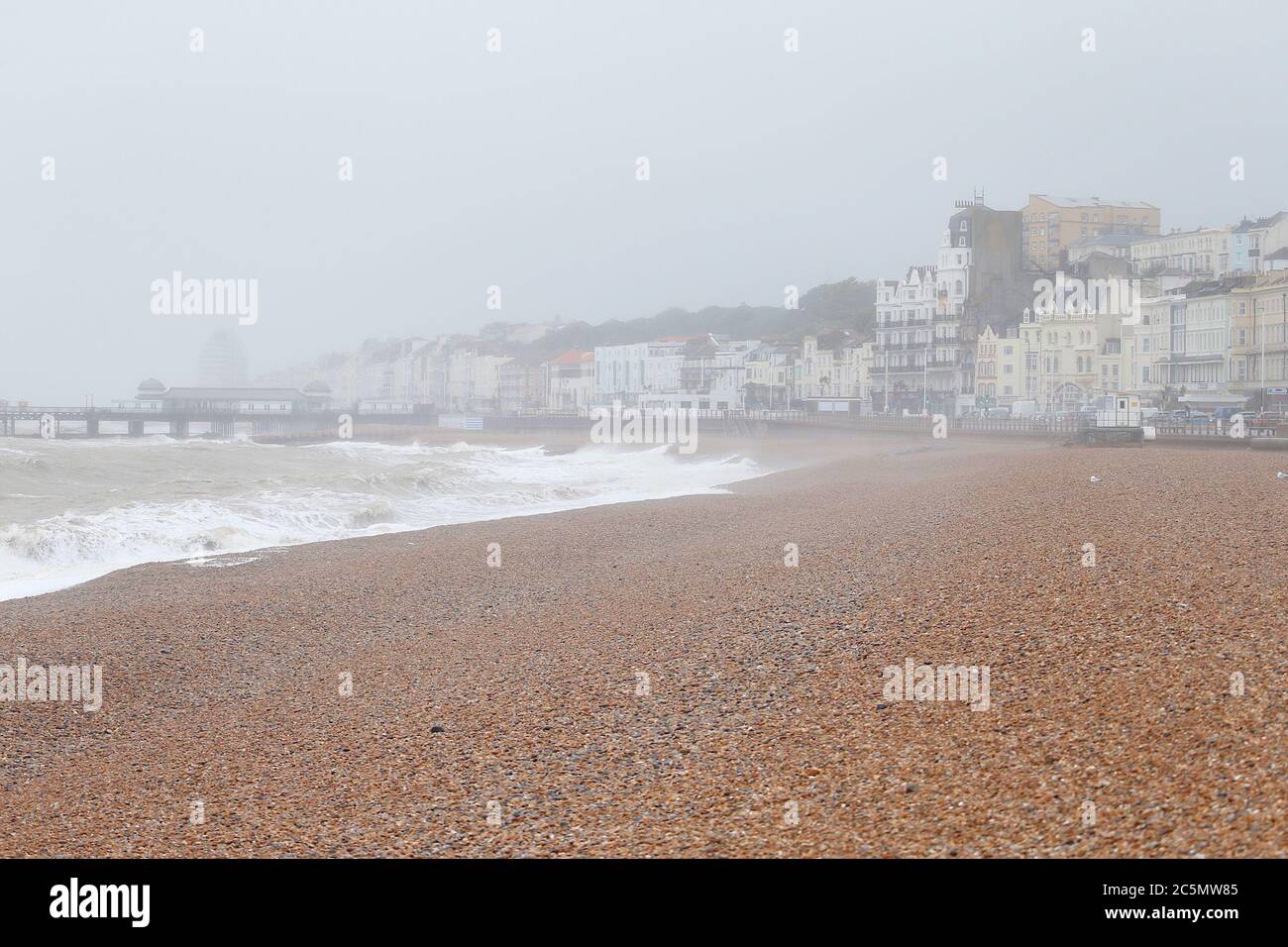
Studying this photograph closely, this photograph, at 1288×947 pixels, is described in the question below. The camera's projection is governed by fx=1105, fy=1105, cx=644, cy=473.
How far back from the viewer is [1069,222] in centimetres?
8369

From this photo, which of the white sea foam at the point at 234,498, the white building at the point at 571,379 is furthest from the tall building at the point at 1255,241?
the white building at the point at 571,379

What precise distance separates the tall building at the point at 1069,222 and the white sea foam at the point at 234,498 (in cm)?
5072

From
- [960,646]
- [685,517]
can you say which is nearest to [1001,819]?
[960,646]

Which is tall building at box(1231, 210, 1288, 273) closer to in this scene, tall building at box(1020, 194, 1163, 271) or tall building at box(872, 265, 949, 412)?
tall building at box(1020, 194, 1163, 271)

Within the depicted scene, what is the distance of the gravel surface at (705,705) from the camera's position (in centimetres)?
483

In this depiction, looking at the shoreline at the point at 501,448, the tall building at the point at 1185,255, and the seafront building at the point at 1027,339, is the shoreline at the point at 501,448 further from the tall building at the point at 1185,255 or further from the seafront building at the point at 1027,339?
the tall building at the point at 1185,255

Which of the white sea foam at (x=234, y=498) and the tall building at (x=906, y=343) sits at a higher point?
A: the tall building at (x=906, y=343)

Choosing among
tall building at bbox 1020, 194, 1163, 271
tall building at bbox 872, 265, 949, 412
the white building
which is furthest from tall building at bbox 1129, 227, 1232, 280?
the white building

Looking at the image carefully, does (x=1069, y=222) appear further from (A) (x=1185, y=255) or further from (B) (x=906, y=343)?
(B) (x=906, y=343)

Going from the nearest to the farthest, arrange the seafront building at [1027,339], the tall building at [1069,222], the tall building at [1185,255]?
the seafront building at [1027,339] → the tall building at [1185,255] → the tall building at [1069,222]

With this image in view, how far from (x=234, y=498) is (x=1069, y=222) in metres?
75.7

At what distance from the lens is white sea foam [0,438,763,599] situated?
639 inches

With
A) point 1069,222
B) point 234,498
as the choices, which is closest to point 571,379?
point 1069,222
